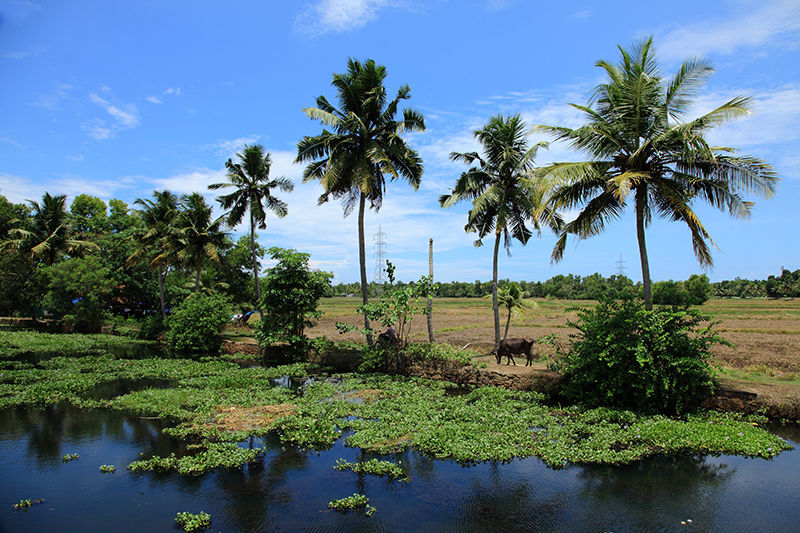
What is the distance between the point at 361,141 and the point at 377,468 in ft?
48.0

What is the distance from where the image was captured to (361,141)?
1928 centimetres

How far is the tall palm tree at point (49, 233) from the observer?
33.5 meters

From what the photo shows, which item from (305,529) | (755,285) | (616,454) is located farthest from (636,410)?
(755,285)

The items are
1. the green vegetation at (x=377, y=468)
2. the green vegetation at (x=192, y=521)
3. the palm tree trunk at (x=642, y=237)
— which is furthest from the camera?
the palm tree trunk at (x=642, y=237)

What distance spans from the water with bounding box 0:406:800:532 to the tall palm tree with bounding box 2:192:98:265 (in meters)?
30.7

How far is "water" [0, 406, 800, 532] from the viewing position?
649 centimetres

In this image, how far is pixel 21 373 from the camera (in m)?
16.2

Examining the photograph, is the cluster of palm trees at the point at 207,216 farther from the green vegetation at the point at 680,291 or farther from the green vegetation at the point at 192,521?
the green vegetation at the point at 680,291

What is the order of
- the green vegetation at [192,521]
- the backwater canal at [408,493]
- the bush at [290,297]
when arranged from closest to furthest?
A: the green vegetation at [192,521] < the backwater canal at [408,493] < the bush at [290,297]

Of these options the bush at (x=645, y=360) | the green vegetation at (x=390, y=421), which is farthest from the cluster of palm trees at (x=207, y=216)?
the bush at (x=645, y=360)

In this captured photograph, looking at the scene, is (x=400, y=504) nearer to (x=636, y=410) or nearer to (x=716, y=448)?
A: (x=716, y=448)

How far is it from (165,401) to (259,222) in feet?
54.5

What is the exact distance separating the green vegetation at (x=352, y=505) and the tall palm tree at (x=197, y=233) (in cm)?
2368

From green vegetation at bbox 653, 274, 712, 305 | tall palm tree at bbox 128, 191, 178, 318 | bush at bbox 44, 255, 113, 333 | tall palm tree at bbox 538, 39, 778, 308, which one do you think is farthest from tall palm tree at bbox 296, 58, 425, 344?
green vegetation at bbox 653, 274, 712, 305
